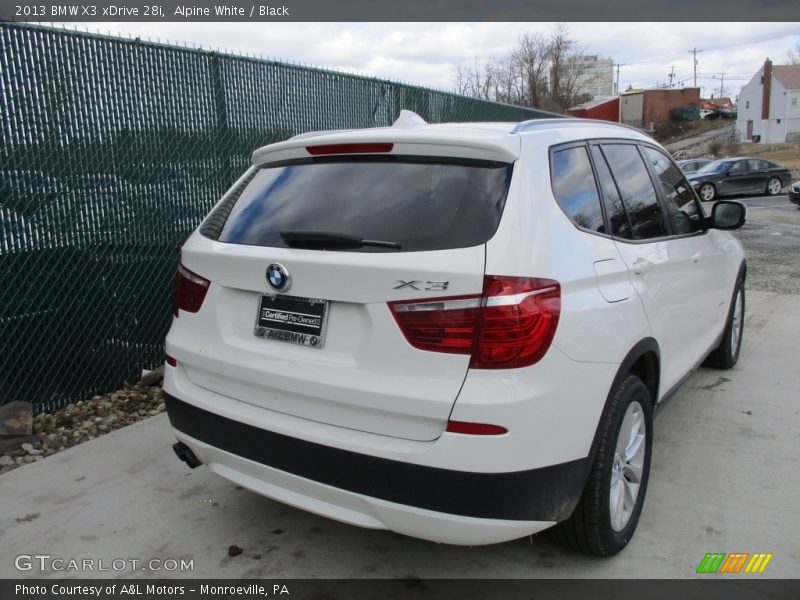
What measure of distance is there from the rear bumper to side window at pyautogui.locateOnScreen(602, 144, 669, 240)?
1412 mm

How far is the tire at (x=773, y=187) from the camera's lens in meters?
24.5

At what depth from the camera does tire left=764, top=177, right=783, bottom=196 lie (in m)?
24.5

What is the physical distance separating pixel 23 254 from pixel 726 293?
4811 millimetres

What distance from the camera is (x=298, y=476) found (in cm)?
246

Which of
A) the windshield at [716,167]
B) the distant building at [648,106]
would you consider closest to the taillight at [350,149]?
the windshield at [716,167]

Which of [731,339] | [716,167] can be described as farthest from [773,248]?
[716,167]

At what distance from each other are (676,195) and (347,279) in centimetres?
257

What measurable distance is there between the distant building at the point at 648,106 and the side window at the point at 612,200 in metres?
74.6

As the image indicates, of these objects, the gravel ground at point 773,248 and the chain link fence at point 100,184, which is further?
the gravel ground at point 773,248

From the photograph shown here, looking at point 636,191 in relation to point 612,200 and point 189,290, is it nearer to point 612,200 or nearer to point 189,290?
point 612,200

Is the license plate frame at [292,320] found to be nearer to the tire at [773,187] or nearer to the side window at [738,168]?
the side window at [738,168]

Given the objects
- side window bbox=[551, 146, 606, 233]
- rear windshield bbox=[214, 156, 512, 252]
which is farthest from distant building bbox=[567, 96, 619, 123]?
rear windshield bbox=[214, 156, 512, 252]

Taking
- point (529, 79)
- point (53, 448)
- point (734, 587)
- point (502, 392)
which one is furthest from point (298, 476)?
point (529, 79)

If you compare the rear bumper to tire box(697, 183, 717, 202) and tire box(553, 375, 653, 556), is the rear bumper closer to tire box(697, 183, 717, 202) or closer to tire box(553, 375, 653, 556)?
tire box(553, 375, 653, 556)
